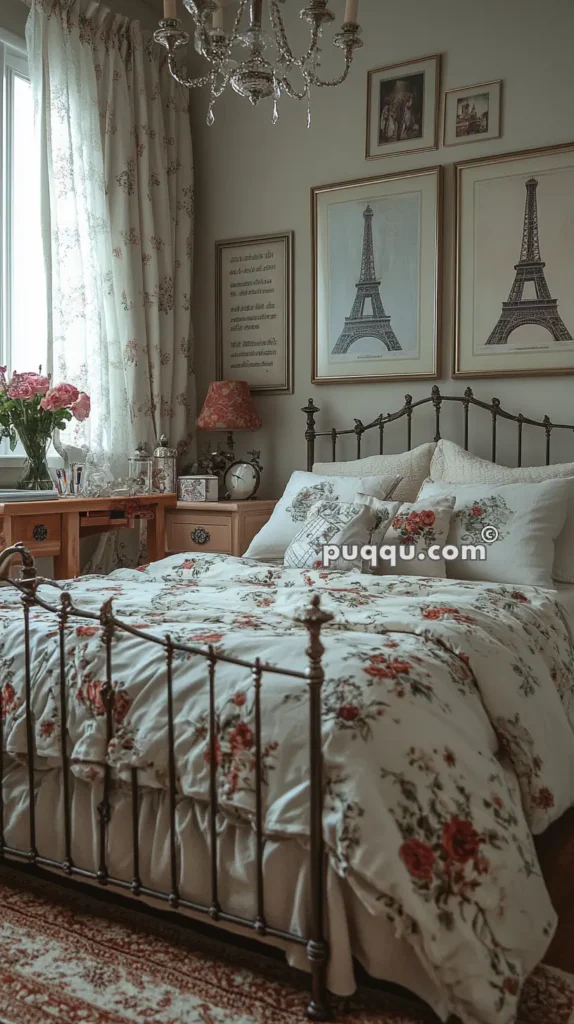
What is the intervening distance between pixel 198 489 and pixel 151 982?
257cm

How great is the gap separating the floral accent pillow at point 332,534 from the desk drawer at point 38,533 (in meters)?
0.88

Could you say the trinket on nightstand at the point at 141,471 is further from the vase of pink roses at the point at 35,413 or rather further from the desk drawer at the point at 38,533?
the desk drawer at the point at 38,533

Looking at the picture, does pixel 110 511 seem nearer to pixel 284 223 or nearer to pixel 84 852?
pixel 284 223

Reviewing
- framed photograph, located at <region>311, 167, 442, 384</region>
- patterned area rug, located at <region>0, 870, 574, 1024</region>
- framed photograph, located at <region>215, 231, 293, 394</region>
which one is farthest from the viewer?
framed photograph, located at <region>215, 231, 293, 394</region>

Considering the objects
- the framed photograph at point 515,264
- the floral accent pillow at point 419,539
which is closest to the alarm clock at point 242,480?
the framed photograph at point 515,264

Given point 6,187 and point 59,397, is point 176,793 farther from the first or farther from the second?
point 6,187

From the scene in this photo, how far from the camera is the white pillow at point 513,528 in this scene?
2.95 m

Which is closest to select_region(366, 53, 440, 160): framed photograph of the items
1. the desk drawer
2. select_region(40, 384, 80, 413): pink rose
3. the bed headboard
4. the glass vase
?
the bed headboard

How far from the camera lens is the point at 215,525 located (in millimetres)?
3912

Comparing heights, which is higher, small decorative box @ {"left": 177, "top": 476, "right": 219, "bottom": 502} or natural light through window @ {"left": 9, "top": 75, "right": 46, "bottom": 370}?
natural light through window @ {"left": 9, "top": 75, "right": 46, "bottom": 370}

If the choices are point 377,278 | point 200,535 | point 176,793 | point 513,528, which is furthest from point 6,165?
point 176,793

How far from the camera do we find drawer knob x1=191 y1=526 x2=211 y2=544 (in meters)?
3.92

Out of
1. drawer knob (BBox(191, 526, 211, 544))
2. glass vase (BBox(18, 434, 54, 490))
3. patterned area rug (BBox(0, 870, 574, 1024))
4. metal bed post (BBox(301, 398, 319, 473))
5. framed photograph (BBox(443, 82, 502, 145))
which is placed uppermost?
framed photograph (BBox(443, 82, 502, 145))

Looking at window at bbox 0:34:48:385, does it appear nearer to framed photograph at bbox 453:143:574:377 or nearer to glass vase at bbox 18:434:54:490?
glass vase at bbox 18:434:54:490
